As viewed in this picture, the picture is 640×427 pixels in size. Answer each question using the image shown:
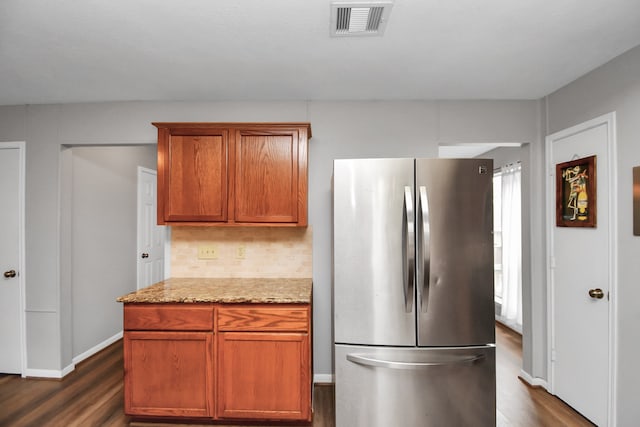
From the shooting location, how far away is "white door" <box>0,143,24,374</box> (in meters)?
2.93

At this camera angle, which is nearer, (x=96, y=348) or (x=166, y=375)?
(x=166, y=375)

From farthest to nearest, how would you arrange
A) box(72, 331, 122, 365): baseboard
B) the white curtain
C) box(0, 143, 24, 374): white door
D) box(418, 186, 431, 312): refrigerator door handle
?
the white curtain
box(72, 331, 122, 365): baseboard
box(0, 143, 24, 374): white door
box(418, 186, 431, 312): refrigerator door handle

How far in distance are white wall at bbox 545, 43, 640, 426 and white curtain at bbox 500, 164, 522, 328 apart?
6.51 feet

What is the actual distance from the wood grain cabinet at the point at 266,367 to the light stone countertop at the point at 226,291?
8cm

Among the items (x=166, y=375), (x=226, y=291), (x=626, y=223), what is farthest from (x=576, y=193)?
(x=166, y=375)

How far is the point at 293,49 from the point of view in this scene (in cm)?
199

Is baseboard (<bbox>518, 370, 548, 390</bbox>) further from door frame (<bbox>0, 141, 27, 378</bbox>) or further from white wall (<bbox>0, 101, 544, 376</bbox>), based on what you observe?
door frame (<bbox>0, 141, 27, 378</bbox>)

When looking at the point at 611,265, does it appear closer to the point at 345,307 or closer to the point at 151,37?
the point at 345,307

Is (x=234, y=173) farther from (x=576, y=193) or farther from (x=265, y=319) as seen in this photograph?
(x=576, y=193)

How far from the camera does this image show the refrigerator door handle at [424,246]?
74.9 inches

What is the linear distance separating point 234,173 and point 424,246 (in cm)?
149

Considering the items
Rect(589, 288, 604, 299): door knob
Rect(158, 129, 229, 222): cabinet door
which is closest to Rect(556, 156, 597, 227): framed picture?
Rect(589, 288, 604, 299): door knob

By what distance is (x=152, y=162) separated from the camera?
14.5ft

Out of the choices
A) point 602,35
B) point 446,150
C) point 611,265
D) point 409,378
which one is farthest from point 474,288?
point 446,150
